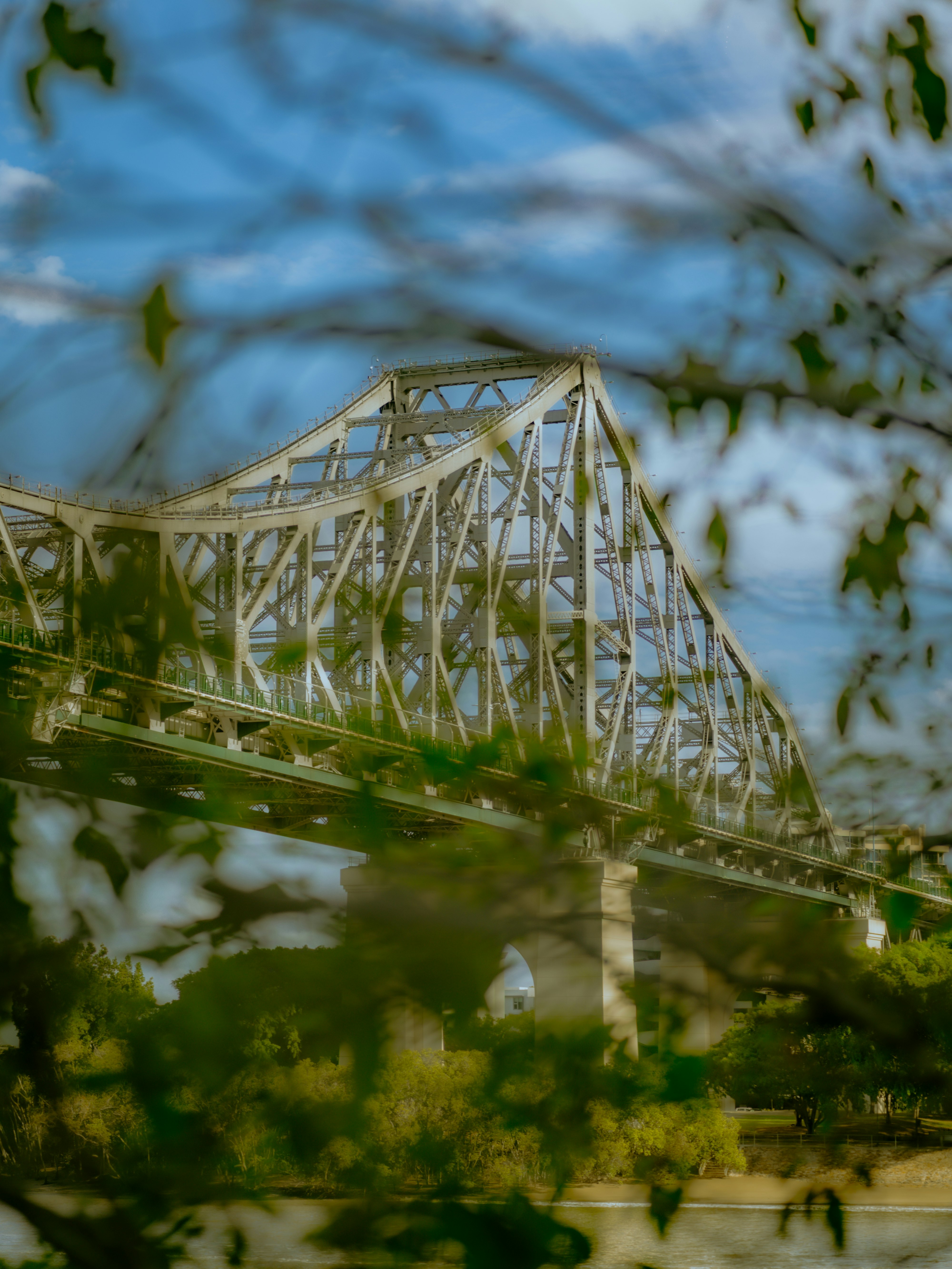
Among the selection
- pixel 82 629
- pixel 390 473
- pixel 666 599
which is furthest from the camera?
pixel 666 599

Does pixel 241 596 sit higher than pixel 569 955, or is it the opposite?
pixel 241 596

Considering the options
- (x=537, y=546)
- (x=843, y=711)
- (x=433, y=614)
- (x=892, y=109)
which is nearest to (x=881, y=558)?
(x=843, y=711)

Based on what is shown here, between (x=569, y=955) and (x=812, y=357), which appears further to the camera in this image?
(x=812, y=357)

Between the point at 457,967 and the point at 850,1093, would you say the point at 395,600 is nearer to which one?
the point at 457,967

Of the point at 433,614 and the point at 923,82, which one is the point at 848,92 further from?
the point at 433,614

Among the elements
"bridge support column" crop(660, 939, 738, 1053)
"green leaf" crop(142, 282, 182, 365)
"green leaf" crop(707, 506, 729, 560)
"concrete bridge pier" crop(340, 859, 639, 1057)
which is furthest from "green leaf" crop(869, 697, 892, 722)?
"green leaf" crop(142, 282, 182, 365)

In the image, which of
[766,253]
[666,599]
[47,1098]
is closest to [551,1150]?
[47,1098]
